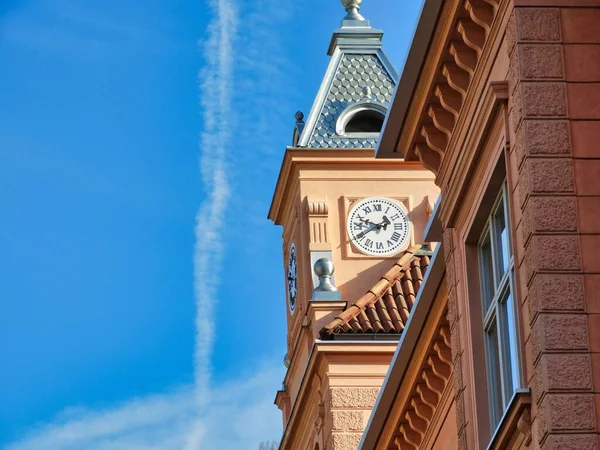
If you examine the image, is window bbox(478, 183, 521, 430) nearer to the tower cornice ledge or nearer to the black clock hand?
the black clock hand

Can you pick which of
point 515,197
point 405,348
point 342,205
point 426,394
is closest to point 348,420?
point 342,205

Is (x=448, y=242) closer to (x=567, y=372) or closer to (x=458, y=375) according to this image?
(x=458, y=375)

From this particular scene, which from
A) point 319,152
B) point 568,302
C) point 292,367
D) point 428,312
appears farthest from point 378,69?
point 568,302

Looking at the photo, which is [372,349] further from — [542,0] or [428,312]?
[542,0]

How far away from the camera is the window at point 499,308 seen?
17.3 m

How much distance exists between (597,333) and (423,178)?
2385 cm

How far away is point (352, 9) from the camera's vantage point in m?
42.3

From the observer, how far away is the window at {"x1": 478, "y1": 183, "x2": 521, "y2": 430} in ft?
56.8

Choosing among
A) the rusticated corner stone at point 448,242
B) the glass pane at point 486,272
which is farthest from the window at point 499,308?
the rusticated corner stone at point 448,242

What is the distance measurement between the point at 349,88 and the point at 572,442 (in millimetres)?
25752

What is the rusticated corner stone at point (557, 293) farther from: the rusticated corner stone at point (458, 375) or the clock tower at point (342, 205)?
the clock tower at point (342, 205)

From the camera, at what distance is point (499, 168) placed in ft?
57.1

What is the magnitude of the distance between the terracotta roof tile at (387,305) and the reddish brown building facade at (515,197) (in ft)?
47.1

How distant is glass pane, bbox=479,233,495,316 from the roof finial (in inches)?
942
